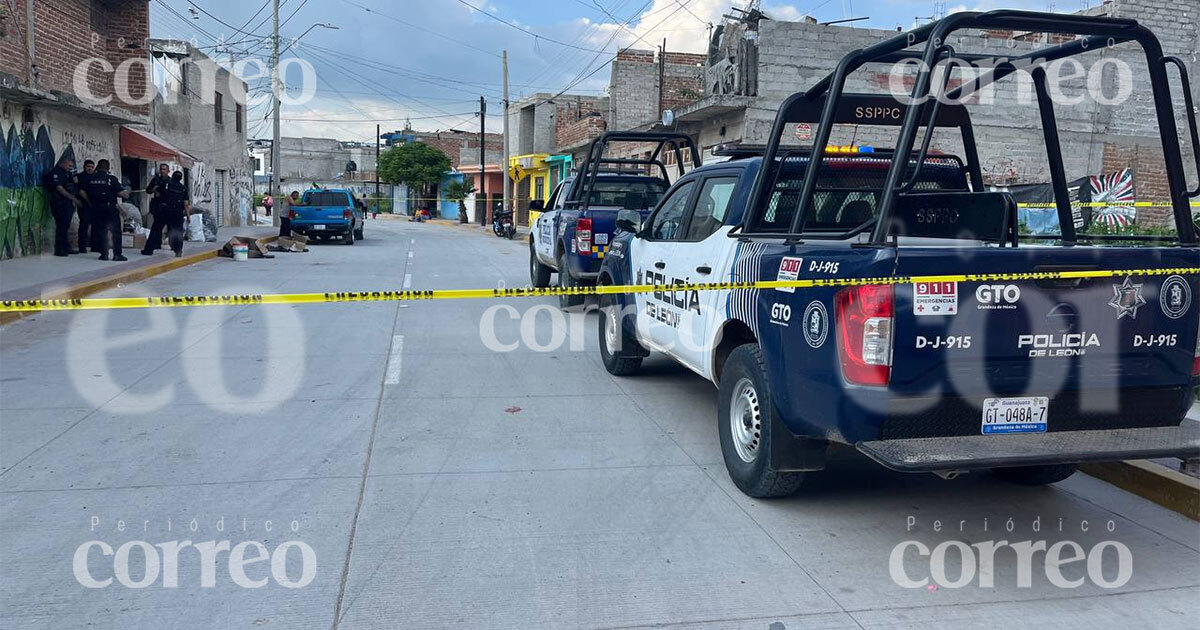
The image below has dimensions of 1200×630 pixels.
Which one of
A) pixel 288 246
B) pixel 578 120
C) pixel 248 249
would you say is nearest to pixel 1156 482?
pixel 248 249

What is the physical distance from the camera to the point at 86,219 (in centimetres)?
1861

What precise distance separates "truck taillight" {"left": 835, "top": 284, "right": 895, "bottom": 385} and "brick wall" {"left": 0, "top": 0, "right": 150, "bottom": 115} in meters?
17.9

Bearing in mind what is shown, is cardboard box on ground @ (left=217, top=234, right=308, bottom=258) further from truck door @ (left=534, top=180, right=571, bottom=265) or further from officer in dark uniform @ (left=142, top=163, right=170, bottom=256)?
truck door @ (left=534, top=180, right=571, bottom=265)

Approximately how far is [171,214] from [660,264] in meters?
15.7

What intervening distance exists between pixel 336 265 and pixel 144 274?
4.90 metres

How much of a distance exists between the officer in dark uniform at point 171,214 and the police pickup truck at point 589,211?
8.99 m

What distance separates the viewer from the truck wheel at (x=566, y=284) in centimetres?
1224

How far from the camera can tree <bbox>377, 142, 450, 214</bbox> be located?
67125 millimetres

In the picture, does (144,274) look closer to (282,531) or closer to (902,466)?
(282,531)

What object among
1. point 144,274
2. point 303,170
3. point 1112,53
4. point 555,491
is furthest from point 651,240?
point 303,170

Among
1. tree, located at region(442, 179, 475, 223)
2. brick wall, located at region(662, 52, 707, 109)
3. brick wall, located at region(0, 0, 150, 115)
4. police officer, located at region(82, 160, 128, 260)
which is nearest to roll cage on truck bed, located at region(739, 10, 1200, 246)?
police officer, located at region(82, 160, 128, 260)

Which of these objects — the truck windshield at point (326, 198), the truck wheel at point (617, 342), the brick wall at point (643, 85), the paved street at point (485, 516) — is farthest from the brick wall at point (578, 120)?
the paved street at point (485, 516)

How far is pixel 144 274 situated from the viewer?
16672 millimetres

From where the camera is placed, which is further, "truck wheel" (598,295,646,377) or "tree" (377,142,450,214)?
"tree" (377,142,450,214)
